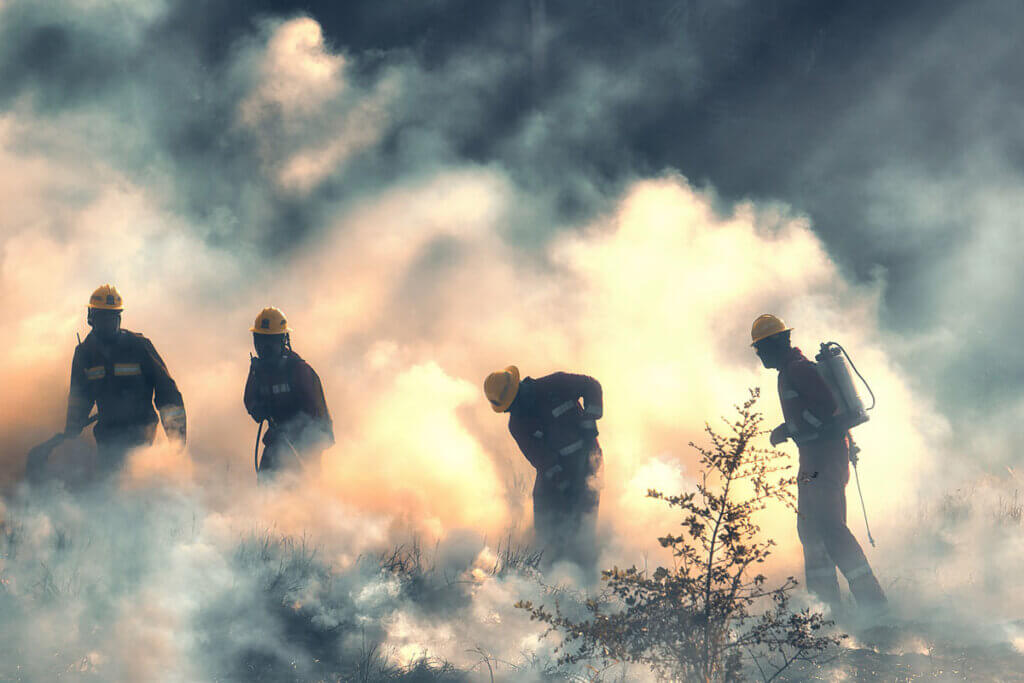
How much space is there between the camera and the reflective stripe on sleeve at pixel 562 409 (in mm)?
7512

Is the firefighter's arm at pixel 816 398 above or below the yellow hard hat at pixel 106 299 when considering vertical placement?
below

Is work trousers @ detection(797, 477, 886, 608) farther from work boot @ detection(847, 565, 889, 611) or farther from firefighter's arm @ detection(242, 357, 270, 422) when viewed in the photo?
firefighter's arm @ detection(242, 357, 270, 422)

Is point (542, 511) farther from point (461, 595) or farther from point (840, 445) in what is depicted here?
point (840, 445)

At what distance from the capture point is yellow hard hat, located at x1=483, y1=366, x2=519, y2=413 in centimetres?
754

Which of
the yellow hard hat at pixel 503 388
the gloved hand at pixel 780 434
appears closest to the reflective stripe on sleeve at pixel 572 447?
the yellow hard hat at pixel 503 388

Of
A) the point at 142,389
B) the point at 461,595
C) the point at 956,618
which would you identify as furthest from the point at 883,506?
the point at 142,389

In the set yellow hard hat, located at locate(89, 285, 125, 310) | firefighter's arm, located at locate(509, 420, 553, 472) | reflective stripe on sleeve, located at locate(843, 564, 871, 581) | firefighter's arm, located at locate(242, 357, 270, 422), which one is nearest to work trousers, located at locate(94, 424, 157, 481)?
firefighter's arm, located at locate(242, 357, 270, 422)

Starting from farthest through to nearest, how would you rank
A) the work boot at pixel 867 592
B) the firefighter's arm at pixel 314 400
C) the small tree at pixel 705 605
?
the firefighter's arm at pixel 314 400, the work boot at pixel 867 592, the small tree at pixel 705 605

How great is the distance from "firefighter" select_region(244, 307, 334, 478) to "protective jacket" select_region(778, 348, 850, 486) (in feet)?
12.9

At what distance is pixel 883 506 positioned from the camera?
1098 cm

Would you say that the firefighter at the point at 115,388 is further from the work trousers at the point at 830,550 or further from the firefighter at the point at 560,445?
the work trousers at the point at 830,550

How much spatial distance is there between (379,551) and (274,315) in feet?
7.51

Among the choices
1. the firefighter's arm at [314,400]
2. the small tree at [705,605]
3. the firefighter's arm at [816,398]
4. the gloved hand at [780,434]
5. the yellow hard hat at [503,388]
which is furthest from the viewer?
the yellow hard hat at [503,388]

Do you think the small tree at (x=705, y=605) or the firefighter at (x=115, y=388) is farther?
the firefighter at (x=115, y=388)
